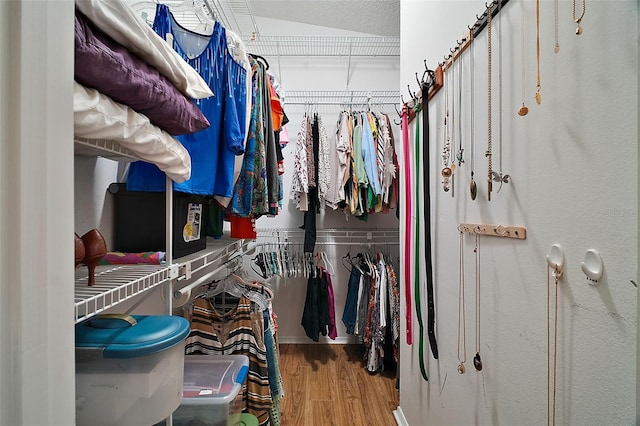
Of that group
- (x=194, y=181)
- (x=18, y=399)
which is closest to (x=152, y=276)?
(x=194, y=181)

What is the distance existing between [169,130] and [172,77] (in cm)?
13

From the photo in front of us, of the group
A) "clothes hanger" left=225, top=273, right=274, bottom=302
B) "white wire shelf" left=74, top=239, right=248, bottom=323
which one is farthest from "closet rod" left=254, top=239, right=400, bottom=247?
"white wire shelf" left=74, top=239, right=248, bottom=323

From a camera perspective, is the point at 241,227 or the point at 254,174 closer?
the point at 254,174

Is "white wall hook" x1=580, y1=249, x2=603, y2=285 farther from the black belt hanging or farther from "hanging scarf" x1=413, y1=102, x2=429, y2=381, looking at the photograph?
"hanging scarf" x1=413, y1=102, x2=429, y2=381

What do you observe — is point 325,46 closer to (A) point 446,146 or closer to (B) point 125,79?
(A) point 446,146

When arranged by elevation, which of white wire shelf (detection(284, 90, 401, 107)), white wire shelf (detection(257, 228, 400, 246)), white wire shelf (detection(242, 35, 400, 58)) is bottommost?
white wire shelf (detection(257, 228, 400, 246))

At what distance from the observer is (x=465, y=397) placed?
82 centimetres

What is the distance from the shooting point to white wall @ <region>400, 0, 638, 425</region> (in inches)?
16.3

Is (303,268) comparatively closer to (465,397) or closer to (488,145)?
(465,397)

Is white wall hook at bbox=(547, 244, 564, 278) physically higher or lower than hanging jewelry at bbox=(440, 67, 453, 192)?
lower

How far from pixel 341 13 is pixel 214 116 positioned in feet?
5.75

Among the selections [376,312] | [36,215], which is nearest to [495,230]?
[36,215]

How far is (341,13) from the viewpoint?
2.11m

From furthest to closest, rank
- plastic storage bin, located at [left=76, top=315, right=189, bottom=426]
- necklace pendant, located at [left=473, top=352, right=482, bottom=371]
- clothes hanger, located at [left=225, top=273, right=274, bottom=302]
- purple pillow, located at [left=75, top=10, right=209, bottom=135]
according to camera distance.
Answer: clothes hanger, located at [left=225, top=273, right=274, bottom=302], necklace pendant, located at [left=473, top=352, right=482, bottom=371], plastic storage bin, located at [left=76, top=315, right=189, bottom=426], purple pillow, located at [left=75, top=10, right=209, bottom=135]
